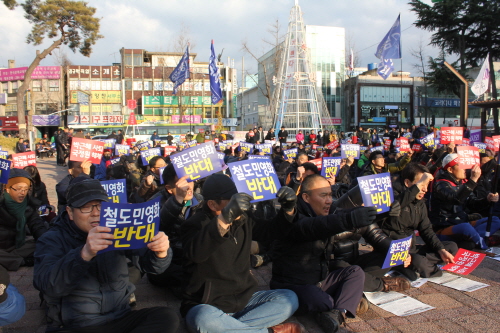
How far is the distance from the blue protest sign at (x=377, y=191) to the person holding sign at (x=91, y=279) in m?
2.01

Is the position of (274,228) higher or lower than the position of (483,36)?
lower

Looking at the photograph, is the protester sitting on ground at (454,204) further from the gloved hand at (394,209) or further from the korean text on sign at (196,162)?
the korean text on sign at (196,162)

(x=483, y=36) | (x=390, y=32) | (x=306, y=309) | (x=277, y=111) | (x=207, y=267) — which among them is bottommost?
(x=306, y=309)

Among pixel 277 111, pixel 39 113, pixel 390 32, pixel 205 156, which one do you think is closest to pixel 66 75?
pixel 39 113

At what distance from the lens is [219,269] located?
3059mm

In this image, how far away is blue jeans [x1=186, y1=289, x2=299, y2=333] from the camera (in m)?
2.88

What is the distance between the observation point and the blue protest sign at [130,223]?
2434 mm

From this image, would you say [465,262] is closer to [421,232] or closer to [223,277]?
[421,232]

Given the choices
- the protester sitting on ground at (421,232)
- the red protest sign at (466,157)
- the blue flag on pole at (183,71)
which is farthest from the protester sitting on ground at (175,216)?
the blue flag on pole at (183,71)

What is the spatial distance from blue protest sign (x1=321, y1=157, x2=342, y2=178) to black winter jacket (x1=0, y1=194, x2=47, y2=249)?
176 inches

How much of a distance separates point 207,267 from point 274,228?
66cm

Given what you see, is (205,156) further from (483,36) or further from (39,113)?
(39,113)

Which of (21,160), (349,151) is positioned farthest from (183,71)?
(21,160)

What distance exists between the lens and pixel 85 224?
108 inches
